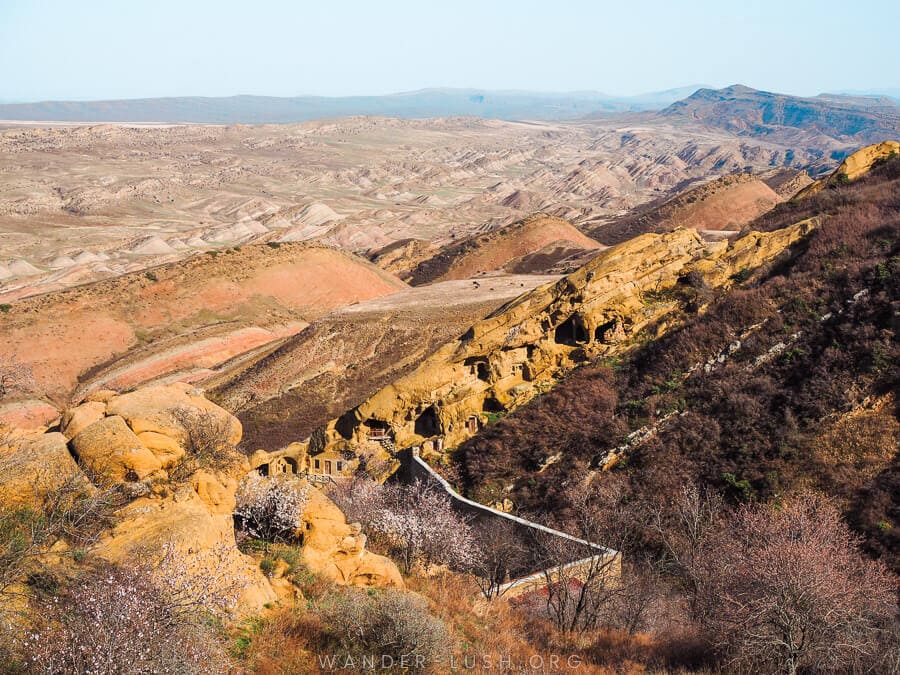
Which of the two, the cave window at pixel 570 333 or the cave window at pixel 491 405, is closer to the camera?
the cave window at pixel 491 405

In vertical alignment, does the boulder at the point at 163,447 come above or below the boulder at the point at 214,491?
above

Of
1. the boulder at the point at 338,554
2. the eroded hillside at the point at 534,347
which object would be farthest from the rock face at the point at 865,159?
the boulder at the point at 338,554

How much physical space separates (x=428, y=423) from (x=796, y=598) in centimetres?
1608

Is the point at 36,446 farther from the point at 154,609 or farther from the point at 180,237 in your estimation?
the point at 180,237

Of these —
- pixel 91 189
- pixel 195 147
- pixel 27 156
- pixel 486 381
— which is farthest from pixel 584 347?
pixel 195 147

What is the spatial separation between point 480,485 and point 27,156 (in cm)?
16899

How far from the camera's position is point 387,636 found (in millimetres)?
9445

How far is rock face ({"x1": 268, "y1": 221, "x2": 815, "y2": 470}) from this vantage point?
81.6 feet

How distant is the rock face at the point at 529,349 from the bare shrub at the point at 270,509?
10410 millimetres

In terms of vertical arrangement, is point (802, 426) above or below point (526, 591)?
above

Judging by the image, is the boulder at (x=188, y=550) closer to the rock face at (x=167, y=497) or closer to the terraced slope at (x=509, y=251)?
the rock face at (x=167, y=497)

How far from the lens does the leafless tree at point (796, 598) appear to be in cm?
1052

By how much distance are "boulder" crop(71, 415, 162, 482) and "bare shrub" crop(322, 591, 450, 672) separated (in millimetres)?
4773

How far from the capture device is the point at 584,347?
82.4 feet
